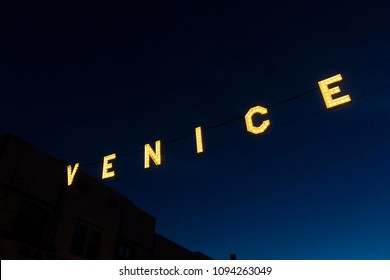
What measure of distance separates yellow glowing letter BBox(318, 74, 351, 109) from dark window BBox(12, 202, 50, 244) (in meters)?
11.7

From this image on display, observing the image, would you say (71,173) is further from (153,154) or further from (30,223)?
(153,154)

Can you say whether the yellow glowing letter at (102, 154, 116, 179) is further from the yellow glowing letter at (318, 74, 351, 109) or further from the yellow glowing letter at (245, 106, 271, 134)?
the yellow glowing letter at (318, 74, 351, 109)

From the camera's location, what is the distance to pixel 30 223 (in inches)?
522

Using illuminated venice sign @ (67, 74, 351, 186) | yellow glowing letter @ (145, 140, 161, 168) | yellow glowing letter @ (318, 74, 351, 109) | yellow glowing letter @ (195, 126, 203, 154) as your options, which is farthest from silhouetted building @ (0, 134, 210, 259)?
yellow glowing letter @ (318, 74, 351, 109)

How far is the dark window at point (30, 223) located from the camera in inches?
502

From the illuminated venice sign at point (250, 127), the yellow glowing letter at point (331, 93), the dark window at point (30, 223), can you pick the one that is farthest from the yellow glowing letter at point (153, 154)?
the dark window at point (30, 223)

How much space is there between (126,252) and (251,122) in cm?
1256

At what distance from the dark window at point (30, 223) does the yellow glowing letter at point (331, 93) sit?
11744mm

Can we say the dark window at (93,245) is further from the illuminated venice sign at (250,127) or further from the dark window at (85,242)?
the illuminated venice sign at (250,127)

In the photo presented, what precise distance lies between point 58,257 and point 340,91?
12446 millimetres
